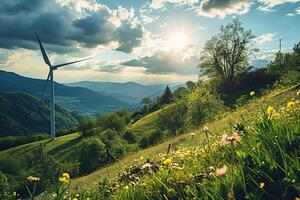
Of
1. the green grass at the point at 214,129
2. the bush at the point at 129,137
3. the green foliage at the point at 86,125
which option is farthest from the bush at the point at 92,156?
the green foliage at the point at 86,125

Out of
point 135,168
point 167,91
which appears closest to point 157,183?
point 135,168

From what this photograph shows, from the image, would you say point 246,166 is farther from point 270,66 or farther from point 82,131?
point 82,131

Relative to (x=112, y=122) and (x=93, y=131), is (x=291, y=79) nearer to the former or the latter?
(x=112, y=122)

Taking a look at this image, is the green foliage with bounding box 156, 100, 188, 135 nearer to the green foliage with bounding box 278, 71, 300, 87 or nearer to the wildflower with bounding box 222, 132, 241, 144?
the green foliage with bounding box 278, 71, 300, 87

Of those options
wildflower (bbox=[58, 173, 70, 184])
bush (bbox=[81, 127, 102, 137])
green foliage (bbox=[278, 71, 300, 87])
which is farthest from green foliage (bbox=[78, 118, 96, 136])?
wildflower (bbox=[58, 173, 70, 184])

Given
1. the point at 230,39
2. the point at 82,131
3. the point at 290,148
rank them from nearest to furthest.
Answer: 1. the point at 290,148
2. the point at 230,39
3. the point at 82,131

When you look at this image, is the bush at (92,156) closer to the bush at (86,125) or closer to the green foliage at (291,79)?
the green foliage at (291,79)

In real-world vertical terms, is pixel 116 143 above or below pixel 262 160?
below
